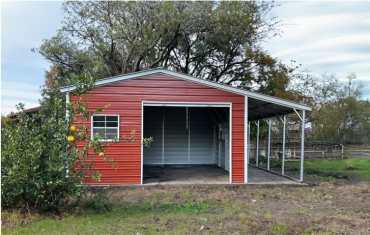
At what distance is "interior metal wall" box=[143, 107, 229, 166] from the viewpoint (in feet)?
56.1

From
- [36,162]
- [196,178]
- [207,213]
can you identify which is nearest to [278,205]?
[207,213]

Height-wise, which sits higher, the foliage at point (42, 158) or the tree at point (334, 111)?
the tree at point (334, 111)

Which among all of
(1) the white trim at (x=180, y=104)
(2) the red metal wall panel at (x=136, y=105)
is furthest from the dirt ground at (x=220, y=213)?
(1) the white trim at (x=180, y=104)

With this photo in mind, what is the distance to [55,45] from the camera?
21.7 metres

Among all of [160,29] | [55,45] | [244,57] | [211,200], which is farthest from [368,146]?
[211,200]

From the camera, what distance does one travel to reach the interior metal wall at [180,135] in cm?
1711

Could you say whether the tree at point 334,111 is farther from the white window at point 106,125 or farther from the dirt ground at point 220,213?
the white window at point 106,125

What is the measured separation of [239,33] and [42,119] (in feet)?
50.1

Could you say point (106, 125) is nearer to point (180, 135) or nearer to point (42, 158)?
point (42, 158)

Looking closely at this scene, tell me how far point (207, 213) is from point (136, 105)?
15.4 feet

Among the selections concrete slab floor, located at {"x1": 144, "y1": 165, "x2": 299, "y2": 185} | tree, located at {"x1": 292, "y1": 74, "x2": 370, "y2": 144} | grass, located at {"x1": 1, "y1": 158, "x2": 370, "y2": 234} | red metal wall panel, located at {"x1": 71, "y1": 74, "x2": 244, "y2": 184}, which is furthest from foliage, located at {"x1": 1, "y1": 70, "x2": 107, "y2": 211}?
tree, located at {"x1": 292, "y1": 74, "x2": 370, "y2": 144}

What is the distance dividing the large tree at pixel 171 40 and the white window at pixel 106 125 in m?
8.69

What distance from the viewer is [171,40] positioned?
821 inches

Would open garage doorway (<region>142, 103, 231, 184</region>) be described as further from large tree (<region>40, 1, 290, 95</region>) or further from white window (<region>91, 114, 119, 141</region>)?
white window (<region>91, 114, 119, 141</region>)
